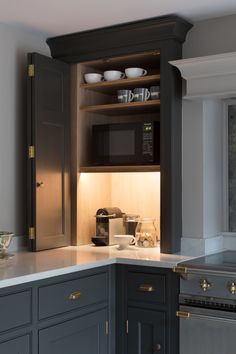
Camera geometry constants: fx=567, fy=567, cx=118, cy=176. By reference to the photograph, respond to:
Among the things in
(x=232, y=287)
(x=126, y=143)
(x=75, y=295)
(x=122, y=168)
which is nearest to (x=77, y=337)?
(x=75, y=295)

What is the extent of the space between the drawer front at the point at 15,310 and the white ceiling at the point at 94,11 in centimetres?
144

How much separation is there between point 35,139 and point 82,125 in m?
0.43

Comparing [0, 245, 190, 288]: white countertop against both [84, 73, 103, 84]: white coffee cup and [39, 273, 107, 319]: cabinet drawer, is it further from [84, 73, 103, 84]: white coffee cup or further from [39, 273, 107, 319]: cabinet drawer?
[84, 73, 103, 84]: white coffee cup

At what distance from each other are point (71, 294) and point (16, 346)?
1.30ft

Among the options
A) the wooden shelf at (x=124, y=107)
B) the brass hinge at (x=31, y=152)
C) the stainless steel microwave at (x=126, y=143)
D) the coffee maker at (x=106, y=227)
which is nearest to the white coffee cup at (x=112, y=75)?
the wooden shelf at (x=124, y=107)

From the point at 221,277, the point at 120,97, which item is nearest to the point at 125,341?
the point at 221,277

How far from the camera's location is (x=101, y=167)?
11.2 feet

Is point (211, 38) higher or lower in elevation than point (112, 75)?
higher

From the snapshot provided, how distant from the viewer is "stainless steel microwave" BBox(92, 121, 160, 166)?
3.26 meters

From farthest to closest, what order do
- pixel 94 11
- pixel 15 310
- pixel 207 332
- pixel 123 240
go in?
pixel 123 240 → pixel 94 11 → pixel 207 332 → pixel 15 310

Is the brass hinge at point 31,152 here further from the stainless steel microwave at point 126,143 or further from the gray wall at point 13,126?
the stainless steel microwave at point 126,143

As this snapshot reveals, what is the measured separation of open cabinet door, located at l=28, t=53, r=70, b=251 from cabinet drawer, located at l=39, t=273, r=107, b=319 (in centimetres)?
50

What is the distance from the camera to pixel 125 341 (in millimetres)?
2988

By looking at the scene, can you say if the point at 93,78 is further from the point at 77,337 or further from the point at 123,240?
the point at 77,337
